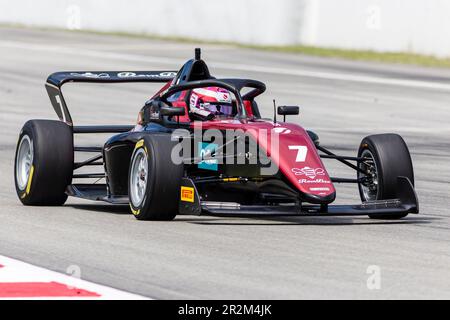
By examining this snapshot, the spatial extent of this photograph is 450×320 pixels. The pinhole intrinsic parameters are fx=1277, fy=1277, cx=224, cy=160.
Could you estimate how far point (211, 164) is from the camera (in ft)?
35.5

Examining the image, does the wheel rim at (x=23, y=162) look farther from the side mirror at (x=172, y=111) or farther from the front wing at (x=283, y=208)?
the front wing at (x=283, y=208)

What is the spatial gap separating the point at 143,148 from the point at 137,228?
2.33 ft

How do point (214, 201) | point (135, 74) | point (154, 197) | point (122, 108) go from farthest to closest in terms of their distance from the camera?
point (122, 108)
point (135, 74)
point (214, 201)
point (154, 197)

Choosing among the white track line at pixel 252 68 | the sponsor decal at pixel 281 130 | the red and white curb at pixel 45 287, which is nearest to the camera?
the red and white curb at pixel 45 287

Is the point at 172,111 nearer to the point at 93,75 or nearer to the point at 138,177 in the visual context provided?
the point at 138,177

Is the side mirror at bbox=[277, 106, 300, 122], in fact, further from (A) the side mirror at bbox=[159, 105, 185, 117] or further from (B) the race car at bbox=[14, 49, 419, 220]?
(A) the side mirror at bbox=[159, 105, 185, 117]

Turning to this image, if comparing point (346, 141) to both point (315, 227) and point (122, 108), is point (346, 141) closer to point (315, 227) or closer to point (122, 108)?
point (122, 108)

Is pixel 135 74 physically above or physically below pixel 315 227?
above

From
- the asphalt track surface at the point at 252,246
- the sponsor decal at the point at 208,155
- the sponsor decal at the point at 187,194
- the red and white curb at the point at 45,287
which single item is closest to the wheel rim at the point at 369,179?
the asphalt track surface at the point at 252,246

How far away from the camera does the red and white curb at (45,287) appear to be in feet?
25.2

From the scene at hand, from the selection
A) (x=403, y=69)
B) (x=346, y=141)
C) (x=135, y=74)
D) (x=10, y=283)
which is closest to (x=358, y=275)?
(x=10, y=283)

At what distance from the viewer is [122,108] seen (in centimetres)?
2355

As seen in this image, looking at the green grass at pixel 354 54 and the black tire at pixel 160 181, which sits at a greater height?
the black tire at pixel 160 181

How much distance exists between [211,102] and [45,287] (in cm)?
390
